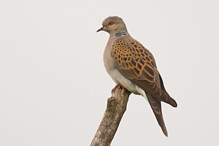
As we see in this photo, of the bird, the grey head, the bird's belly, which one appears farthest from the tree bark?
the grey head

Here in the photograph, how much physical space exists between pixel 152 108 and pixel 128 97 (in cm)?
64

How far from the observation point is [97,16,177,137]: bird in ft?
21.4

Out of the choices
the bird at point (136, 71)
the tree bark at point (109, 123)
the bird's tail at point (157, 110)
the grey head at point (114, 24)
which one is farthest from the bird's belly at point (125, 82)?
the grey head at point (114, 24)

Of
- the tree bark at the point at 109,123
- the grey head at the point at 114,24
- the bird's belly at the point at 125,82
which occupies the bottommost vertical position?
the tree bark at the point at 109,123

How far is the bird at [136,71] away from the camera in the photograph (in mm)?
6527

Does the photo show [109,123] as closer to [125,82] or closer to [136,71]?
[125,82]

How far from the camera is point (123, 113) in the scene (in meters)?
6.68

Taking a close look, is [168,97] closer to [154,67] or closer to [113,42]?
[154,67]

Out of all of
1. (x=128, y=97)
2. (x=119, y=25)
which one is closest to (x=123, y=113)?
(x=128, y=97)

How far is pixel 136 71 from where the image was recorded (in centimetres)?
667

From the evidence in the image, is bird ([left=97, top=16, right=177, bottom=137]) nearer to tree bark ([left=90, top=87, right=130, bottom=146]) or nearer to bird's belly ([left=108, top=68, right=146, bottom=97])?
bird's belly ([left=108, top=68, right=146, bottom=97])

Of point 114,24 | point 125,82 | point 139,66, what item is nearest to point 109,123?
point 125,82

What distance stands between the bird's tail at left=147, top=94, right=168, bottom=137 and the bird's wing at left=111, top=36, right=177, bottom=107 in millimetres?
92

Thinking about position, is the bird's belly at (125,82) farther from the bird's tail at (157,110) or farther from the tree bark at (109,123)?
the tree bark at (109,123)
